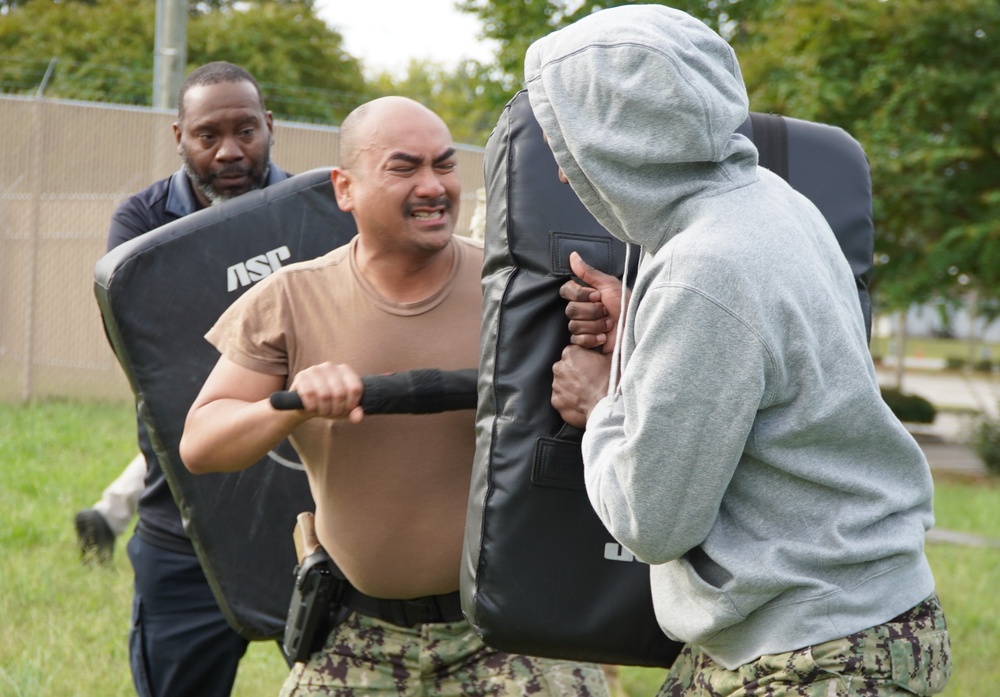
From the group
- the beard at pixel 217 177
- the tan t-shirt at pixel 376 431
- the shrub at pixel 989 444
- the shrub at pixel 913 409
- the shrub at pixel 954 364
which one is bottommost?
the shrub at pixel 954 364

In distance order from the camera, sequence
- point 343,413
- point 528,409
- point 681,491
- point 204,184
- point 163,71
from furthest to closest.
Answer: point 163,71 < point 204,184 < point 343,413 < point 528,409 < point 681,491

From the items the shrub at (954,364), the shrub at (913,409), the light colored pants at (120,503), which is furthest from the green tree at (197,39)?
the shrub at (954,364)

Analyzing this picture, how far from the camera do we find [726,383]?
174 cm

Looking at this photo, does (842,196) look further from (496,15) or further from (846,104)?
(496,15)

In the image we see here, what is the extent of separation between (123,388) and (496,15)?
7.71 metres

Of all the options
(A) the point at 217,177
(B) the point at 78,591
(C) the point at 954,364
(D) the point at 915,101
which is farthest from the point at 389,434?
(C) the point at 954,364

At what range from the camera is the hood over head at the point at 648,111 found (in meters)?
1.85

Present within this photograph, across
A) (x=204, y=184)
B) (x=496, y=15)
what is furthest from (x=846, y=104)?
(x=204, y=184)

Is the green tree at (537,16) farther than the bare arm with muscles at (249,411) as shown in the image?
Yes

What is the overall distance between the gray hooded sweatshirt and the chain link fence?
29.6ft

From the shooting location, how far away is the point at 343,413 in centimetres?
250

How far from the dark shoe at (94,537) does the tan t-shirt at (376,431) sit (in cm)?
354

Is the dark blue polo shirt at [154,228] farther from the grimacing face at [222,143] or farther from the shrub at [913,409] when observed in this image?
the shrub at [913,409]

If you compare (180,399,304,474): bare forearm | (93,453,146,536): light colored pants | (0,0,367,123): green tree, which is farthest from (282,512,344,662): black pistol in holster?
(0,0,367,123): green tree
